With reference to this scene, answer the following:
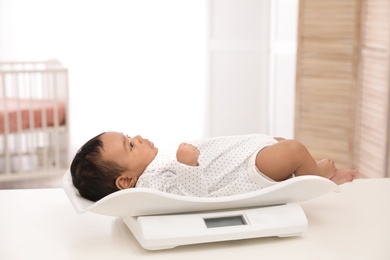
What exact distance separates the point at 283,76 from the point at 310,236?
3.31 meters

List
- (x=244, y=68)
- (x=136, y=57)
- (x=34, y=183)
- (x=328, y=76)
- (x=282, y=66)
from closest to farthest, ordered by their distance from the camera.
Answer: (x=328, y=76)
(x=34, y=183)
(x=282, y=66)
(x=244, y=68)
(x=136, y=57)

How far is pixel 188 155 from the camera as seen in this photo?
122cm

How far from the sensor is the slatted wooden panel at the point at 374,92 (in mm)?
3326

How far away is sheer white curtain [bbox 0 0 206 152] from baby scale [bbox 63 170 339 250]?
3.69 metres

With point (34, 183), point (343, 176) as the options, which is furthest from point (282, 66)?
point (343, 176)

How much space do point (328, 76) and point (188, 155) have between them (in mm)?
2735

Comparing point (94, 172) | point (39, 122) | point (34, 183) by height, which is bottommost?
point (34, 183)

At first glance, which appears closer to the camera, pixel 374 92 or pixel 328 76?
pixel 374 92

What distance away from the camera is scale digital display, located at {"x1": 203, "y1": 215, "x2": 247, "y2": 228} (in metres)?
1.14

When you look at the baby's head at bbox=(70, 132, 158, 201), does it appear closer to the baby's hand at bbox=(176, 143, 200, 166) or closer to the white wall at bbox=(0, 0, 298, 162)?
the baby's hand at bbox=(176, 143, 200, 166)

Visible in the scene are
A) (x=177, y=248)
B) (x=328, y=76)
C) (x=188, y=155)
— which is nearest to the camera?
(x=177, y=248)

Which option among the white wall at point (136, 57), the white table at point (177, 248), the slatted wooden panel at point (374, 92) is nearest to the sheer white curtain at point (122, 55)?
the white wall at point (136, 57)

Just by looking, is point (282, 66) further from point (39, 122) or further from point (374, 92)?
point (39, 122)

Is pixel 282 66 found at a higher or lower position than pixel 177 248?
higher
